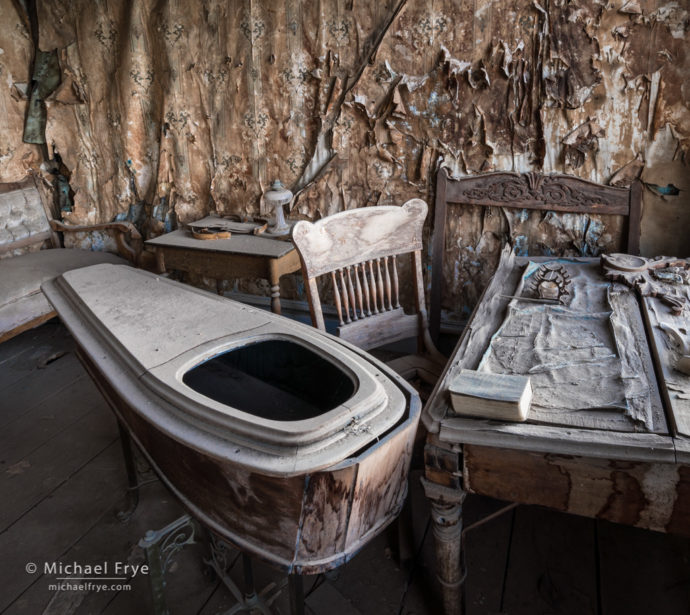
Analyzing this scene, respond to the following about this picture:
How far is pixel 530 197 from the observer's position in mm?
2465

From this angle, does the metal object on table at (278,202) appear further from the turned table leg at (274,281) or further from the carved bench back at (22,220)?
the carved bench back at (22,220)

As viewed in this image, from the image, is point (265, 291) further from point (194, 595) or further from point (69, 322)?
point (194, 595)

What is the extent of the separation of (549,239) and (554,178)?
1.11 ft

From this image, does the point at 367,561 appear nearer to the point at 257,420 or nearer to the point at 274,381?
the point at 274,381

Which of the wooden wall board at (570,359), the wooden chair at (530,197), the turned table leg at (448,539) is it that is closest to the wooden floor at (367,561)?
the turned table leg at (448,539)

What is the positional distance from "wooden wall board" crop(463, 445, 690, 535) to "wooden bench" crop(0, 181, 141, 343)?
2798mm

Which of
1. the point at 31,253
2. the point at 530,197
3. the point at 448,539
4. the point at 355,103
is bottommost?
the point at 448,539

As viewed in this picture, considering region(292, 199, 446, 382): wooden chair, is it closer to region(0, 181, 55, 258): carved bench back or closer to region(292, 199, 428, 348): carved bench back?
region(292, 199, 428, 348): carved bench back

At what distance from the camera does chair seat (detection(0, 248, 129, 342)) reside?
117 inches

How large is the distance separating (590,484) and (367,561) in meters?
1.00

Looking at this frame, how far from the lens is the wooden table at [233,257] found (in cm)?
279

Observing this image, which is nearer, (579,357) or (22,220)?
(579,357)

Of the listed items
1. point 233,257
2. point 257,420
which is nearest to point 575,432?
point 257,420

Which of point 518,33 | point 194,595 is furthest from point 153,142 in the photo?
point 194,595
